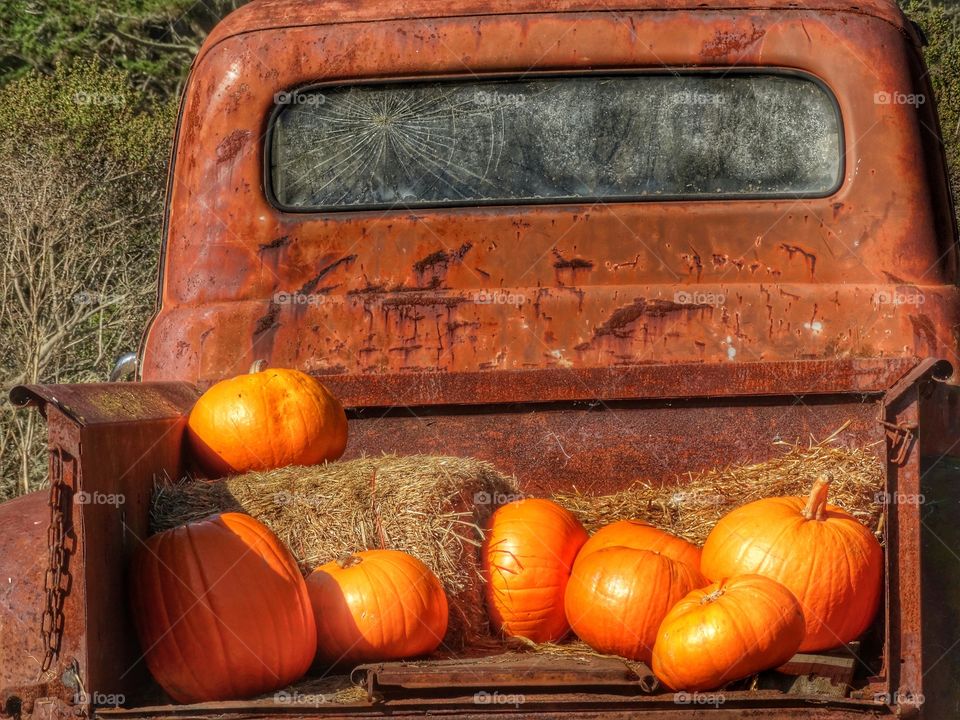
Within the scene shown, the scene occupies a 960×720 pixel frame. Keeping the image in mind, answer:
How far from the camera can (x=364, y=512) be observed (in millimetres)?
3152

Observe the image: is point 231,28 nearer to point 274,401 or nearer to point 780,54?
point 274,401

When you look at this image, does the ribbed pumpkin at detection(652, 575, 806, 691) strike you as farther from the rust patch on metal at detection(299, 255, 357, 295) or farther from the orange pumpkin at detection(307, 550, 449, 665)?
the rust patch on metal at detection(299, 255, 357, 295)

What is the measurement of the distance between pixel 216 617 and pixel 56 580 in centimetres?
39

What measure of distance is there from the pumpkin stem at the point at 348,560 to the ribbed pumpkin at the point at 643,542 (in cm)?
56

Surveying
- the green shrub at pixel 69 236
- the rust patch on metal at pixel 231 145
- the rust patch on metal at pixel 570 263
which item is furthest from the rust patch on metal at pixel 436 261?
the green shrub at pixel 69 236

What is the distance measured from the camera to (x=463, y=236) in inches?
154

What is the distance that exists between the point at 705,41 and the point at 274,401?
68.5 inches

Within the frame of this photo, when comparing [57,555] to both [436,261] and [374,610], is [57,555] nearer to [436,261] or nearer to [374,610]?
[374,610]

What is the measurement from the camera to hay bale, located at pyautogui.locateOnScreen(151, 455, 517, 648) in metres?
3.10

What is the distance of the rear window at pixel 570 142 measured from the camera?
3.93 metres

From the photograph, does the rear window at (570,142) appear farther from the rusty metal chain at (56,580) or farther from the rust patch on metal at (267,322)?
the rusty metal chain at (56,580)

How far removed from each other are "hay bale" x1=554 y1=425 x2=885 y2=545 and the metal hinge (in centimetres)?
143

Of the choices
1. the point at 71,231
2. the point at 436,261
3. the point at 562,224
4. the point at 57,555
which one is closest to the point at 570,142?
the point at 562,224

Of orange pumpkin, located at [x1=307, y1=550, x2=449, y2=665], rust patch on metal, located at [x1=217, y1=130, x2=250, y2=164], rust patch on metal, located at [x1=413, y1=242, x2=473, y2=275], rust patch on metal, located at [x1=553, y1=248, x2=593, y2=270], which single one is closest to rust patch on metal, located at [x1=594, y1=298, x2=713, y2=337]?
rust patch on metal, located at [x1=553, y1=248, x2=593, y2=270]
